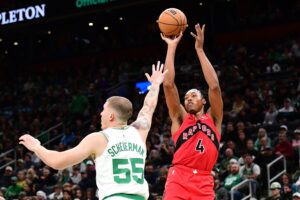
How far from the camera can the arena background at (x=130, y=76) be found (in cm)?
1670

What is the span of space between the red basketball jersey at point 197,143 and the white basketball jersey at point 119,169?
1.83 m

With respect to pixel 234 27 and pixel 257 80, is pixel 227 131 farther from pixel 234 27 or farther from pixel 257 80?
pixel 234 27

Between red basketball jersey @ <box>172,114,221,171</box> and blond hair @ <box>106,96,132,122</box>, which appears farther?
red basketball jersey @ <box>172,114,221,171</box>

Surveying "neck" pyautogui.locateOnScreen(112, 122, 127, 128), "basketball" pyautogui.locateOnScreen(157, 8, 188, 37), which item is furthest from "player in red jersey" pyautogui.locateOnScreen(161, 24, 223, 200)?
A: "neck" pyautogui.locateOnScreen(112, 122, 127, 128)

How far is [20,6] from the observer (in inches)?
824

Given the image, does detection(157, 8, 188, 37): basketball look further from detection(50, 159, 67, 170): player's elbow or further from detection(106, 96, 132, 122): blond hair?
detection(50, 159, 67, 170): player's elbow

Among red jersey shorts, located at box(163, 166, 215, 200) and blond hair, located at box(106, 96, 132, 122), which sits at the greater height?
blond hair, located at box(106, 96, 132, 122)

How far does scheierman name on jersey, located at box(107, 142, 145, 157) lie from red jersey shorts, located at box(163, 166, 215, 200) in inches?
67.9

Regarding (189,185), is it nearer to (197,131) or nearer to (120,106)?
(197,131)

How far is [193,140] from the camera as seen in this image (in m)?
7.96

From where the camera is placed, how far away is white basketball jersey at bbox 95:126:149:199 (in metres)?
5.97

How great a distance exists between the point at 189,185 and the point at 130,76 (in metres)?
17.5

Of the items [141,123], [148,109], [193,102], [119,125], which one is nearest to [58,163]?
→ [119,125]

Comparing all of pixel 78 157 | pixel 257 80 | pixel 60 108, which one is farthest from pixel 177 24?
pixel 60 108
